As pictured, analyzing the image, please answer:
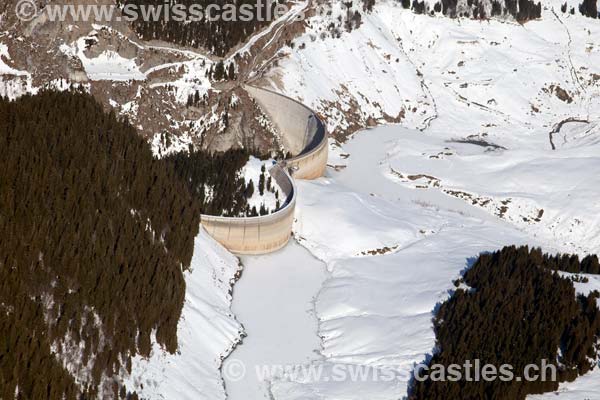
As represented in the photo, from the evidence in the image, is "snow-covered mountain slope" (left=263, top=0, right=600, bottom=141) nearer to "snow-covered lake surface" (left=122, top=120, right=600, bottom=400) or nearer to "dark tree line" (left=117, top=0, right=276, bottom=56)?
"dark tree line" (left=117, top=0, right=276, bottom=56)

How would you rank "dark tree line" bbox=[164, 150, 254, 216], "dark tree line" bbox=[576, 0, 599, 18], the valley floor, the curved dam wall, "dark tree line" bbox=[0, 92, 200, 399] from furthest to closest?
"dark tree line" bbox=[576, 0, 599, 18], the curved dam wall, "dark tree line" bbox=[164, 150, 254, 216], the valley floor, "dark tree line" bbox=[0, 92, 200, 399]

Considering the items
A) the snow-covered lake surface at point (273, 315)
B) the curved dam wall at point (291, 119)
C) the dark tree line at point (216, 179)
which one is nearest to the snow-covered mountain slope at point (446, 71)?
the curved dam wall at point (291, 119)

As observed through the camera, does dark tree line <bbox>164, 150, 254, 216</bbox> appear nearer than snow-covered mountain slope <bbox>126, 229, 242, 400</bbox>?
No

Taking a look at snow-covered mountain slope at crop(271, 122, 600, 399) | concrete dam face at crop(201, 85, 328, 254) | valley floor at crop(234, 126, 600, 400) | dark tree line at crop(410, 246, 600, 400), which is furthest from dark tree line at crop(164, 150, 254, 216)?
dark tree line at crop(410, 246, 600, 400)

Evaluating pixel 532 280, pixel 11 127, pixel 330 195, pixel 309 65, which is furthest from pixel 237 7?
pixel 532 280

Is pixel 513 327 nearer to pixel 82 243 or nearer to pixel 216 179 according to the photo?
pixel 82 243
